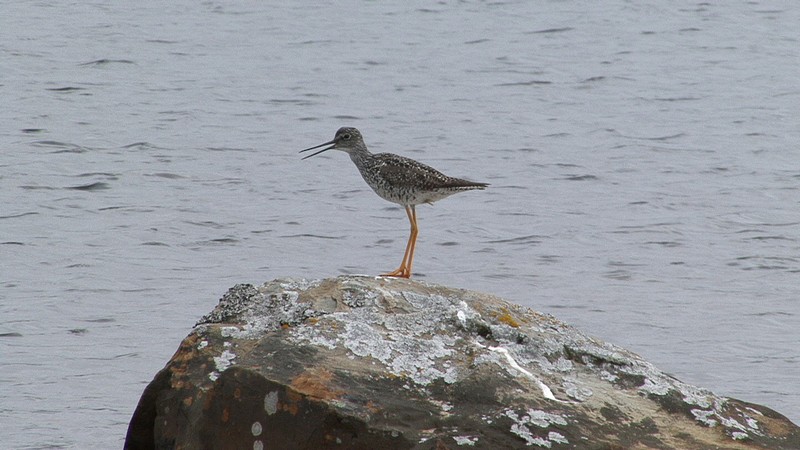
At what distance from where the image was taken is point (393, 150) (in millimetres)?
13844

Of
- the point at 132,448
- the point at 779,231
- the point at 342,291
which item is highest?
the point at 342,291

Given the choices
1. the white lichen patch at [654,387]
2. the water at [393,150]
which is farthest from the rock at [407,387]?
the water at [393,150]

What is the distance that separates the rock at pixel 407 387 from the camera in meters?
4.91

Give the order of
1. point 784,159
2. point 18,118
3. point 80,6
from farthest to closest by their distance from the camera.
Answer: point 80,6 → point 18,118 → point 784,159

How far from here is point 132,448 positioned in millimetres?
5586

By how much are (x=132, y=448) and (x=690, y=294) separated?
18.7 ft

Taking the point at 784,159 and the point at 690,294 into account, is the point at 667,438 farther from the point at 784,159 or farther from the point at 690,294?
the point at 784,159

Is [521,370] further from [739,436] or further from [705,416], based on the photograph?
[739,436]

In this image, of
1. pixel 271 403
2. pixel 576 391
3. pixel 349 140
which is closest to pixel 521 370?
pixel 576 391

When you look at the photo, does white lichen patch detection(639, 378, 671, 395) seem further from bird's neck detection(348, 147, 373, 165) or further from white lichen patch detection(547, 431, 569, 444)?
bird's neck detection(348, 147, 373, 165)

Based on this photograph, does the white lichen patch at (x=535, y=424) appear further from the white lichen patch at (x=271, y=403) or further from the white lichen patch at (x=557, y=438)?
the white lichen patch at (x=271, y=403)

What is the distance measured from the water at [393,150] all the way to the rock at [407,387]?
2.14 m

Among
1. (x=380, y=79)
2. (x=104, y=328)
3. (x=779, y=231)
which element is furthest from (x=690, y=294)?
(x=380, y=79)

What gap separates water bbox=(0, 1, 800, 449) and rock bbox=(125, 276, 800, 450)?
2.14 meters
